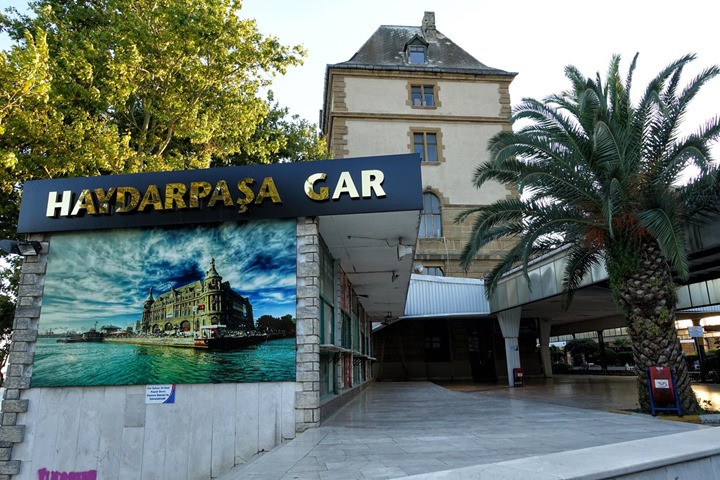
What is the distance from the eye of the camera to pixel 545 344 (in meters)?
27.5

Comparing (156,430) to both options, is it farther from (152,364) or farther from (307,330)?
(307,330)

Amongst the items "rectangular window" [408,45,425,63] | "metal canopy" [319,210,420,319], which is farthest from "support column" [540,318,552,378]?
"rectangular window" [408,45,425,63]

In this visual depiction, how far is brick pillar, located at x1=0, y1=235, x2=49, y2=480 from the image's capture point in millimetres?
8164

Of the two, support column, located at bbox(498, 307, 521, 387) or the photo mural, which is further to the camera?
support column, located at bbox(498, 307, 521, 387)

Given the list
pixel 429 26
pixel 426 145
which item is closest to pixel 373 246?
pixel 426 145

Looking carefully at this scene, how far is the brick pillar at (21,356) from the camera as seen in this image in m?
8.16

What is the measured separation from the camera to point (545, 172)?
1077 cm

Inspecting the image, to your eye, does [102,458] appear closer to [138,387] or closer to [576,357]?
[138,387]

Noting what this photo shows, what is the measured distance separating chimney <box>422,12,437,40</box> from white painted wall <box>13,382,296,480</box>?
32516 mm

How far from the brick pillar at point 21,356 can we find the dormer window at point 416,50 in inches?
1102

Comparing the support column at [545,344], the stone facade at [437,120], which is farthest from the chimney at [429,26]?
the support column at [545,344]

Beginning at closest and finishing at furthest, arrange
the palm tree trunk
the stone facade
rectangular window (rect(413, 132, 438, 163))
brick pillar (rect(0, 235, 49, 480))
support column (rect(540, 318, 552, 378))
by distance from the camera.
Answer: brick pillar (rect(0, 235, 49, 480)) < the palm tree trunk < support column (rect(540, 318, 552, 378)) < the stone facade < rectangular window (rect(413, 132, 438, 163))

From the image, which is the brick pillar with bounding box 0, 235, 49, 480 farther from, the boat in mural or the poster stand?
the poster stand

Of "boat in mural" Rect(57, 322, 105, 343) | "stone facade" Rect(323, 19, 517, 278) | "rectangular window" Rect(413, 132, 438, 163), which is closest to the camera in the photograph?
"boat in mural" Rect(57, 322, 105, 343)
